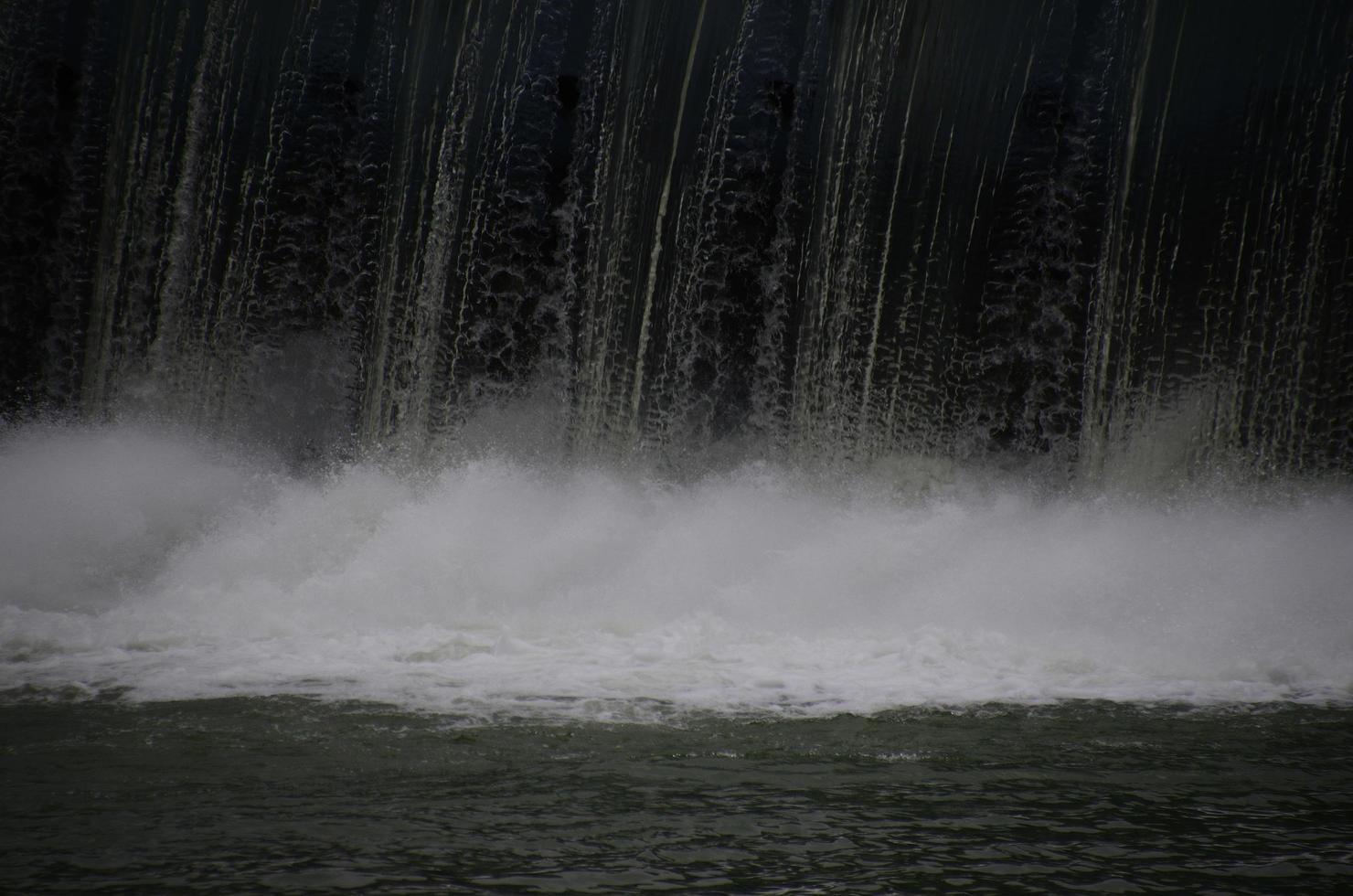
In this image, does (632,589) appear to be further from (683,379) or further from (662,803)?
(662,803)

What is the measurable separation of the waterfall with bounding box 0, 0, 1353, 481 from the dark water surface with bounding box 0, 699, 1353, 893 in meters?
4.97

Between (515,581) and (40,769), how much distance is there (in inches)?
179

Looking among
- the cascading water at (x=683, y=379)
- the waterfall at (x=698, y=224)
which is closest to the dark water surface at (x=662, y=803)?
the cascading water at (x=683, y=379)

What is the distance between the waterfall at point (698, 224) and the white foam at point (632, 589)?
0.78 metres

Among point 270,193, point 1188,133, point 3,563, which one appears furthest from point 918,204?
point 3,563

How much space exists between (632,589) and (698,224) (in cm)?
389

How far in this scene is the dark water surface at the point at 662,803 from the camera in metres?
3.26

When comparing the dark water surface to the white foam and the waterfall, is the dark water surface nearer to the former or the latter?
the white foam

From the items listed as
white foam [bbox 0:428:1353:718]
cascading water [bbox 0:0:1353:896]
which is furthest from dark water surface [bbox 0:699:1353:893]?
white foam [bbox 0:428:1353:718]

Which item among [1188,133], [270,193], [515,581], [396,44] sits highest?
[396,44]

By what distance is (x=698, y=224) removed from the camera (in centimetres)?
1075

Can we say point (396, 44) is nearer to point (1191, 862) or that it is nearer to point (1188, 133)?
point (1188, 133)

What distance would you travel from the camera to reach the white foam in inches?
255

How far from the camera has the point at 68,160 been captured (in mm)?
11500
